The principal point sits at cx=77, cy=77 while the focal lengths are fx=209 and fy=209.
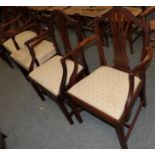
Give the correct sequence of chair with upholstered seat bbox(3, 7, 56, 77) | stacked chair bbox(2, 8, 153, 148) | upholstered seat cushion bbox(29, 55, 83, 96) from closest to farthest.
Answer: stacked chair bbox(2, 8, 153, 148) < upholstered seat cushion bbox(29, 55, 83, 96) < chair with upholstered seat bbox(3, 7, 56, 77)

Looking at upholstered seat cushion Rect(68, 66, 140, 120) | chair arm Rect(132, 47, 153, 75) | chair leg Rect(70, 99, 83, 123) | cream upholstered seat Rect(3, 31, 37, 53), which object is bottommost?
chair leg Rect(70, 99, 83, 123)

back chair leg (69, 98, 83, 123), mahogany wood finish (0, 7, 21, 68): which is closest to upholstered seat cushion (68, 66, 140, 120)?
back chair leg (69, 98, 83, 123)

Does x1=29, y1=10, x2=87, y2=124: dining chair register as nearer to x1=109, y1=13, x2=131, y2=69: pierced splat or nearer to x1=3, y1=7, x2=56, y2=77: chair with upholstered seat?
x1=3, y1=7, x2=56, y2=77: chair with upholstered seat

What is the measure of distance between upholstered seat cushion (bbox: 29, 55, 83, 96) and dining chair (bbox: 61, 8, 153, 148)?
0.15m

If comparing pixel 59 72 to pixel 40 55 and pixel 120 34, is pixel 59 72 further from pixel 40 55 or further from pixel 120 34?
pixel 120 34

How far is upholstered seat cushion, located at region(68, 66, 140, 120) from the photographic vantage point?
1456 mm

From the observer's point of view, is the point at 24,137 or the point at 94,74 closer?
the point at 94,74

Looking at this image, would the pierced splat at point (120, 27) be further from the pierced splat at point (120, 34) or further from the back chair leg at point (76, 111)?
the back chair leg at point (76, 111)

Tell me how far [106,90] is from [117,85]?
0.09 meters

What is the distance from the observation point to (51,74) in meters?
1.92

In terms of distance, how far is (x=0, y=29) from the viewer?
2697mm
